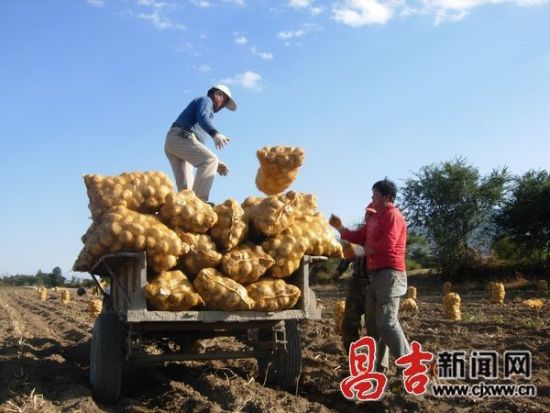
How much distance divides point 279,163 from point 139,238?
220cm

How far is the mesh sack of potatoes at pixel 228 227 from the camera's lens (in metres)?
5.21

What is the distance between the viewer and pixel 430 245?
1305 inches

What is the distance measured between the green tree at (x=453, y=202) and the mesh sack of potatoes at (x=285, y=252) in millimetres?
27407

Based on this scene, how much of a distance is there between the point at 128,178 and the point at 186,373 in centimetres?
275

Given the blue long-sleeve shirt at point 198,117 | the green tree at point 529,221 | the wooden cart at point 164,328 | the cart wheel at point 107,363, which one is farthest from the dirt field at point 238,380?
the green tree at point 529,221

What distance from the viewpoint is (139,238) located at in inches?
191

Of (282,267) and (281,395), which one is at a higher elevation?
(282,267)

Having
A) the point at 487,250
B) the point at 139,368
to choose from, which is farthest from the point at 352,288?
the point at 487,250

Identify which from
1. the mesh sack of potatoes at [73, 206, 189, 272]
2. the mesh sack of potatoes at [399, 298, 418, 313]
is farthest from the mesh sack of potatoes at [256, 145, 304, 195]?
the mesh sack of potatoes at [399, 298, 418, 313]

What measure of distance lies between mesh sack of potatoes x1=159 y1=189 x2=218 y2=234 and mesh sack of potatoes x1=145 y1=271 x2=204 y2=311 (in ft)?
1.45

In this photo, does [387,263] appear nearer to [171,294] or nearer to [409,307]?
[171,294]

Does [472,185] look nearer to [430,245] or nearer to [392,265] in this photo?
[430,245]

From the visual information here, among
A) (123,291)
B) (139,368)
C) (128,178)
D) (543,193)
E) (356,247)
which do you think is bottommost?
(139,368)

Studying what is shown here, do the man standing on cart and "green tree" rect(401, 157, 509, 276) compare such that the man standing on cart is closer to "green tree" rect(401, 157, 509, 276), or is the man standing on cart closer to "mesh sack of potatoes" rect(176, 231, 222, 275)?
"mesh sack of potatoes" rect(176, 231, 222, 275)
